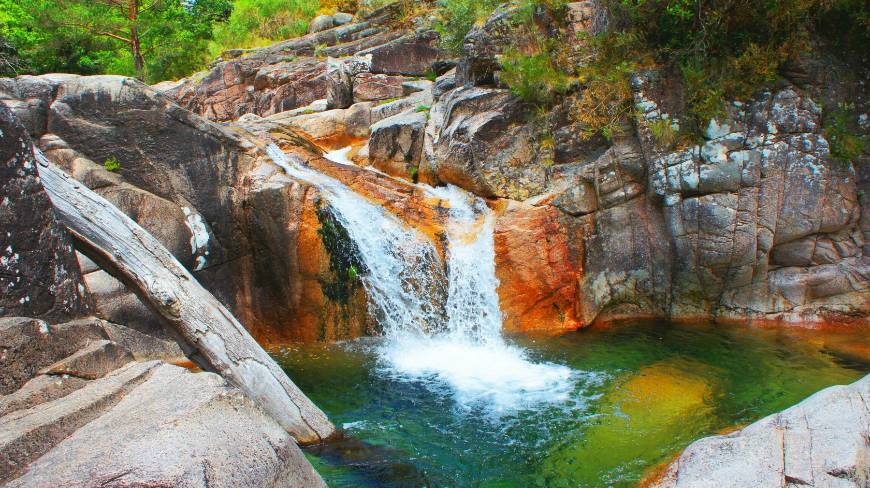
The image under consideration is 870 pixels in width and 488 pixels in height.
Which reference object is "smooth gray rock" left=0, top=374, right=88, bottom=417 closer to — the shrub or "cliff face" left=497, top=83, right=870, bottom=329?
"cliff face" left=497, top=83, right=870, bottom=329

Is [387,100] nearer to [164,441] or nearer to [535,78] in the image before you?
[535,78]

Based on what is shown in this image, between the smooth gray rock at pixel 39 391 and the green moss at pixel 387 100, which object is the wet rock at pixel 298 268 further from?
the green moss at pixel 387 100

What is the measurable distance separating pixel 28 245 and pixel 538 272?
19.8 feet

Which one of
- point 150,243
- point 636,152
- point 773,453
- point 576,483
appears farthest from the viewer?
point 636,152

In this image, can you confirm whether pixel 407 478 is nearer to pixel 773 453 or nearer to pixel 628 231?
pixel 773 453

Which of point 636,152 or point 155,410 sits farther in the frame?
point 636,152

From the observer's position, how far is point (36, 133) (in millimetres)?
7488

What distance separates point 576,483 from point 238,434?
110 inches

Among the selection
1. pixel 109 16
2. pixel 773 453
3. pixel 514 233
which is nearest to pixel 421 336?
pixel 514 233

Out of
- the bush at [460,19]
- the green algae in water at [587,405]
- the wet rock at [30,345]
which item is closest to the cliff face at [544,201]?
the green algae in water at [587,405]

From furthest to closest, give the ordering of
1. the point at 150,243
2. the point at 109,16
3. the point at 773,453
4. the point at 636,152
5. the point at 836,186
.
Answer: the point at 109,16
the point at 636,152
the point at 836,186
the point at 150,243
the point at 773,453

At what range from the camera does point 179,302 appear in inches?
191

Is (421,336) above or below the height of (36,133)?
below

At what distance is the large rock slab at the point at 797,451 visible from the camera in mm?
3221
